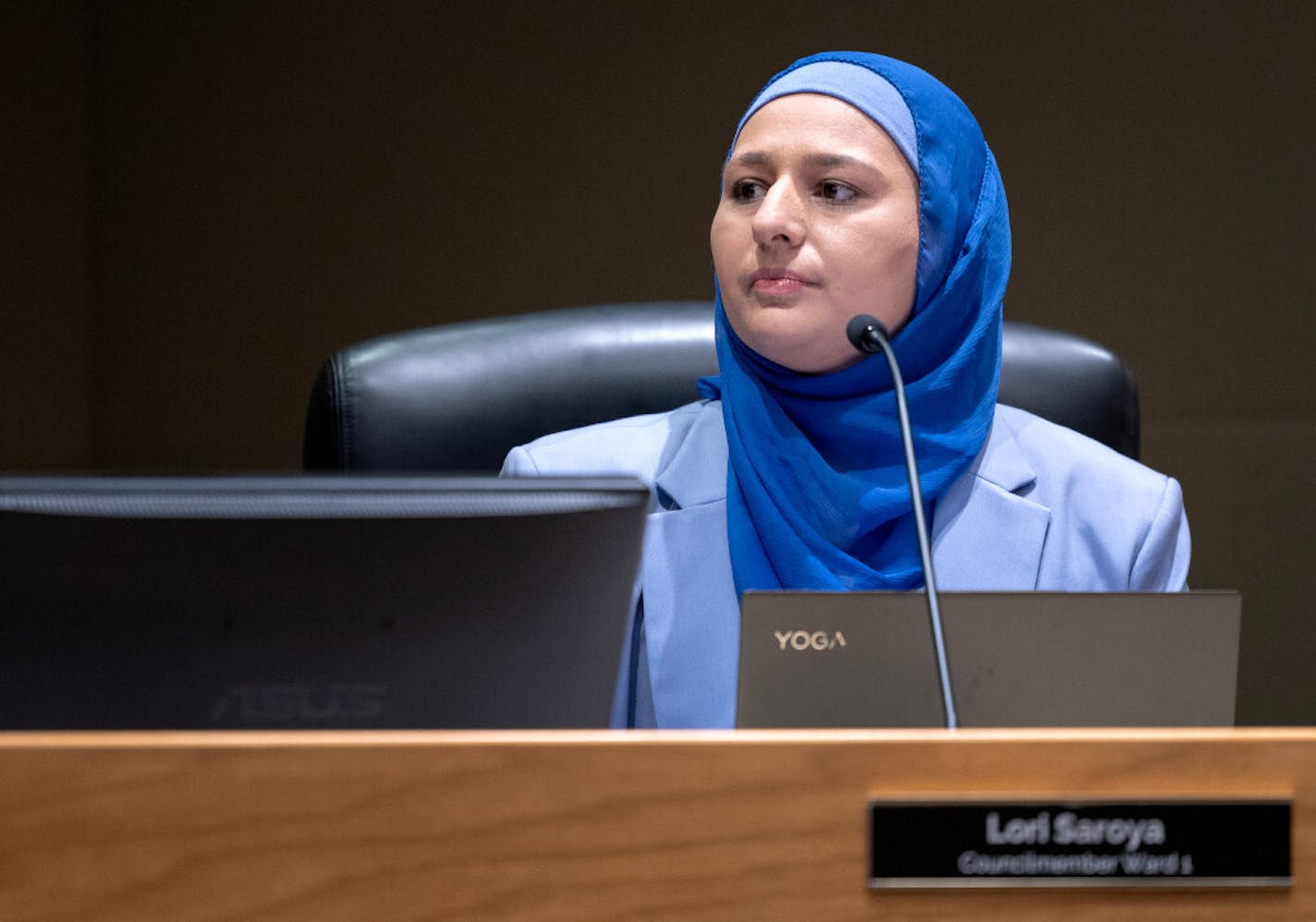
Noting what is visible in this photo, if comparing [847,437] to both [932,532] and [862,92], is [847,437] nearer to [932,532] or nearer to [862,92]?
[932,532]

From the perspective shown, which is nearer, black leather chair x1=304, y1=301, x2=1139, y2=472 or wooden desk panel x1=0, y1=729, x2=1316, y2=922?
wooden desk panel x1=0, y1=729, x2=1316, y2=922

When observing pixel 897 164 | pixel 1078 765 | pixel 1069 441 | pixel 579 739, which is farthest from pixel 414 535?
pixel 1069 441

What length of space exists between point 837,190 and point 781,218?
0.07 m

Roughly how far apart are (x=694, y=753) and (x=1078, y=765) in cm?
15

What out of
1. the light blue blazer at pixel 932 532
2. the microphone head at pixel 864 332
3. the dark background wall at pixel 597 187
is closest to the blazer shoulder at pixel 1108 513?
the light blue blazer at pixel 932 532

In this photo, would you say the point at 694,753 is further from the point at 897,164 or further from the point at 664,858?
the point at 897,164

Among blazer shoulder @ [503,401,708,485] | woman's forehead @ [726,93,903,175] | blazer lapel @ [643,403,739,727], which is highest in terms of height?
woman's forehead @ [726,93,903,175]

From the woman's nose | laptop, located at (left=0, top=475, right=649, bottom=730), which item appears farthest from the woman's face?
laptop, located at (left=0, top=475, right=649, bottom=730)

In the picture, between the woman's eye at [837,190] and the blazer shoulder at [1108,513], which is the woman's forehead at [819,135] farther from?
the blazer shoulder at [1108,513]

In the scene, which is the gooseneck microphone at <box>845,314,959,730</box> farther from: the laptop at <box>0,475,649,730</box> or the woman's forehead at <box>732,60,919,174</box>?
the woman's forehead at <box>732,60,919,174</box>

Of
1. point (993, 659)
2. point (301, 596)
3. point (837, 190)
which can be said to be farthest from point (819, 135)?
point (301, 596)

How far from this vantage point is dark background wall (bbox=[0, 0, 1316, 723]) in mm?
2521

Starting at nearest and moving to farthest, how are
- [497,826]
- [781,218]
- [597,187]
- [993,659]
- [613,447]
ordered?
1. [497,826]
2. [993,659]
3. [781,218]
4. [613,447]
5. [597,187]

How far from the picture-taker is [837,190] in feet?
4.49
